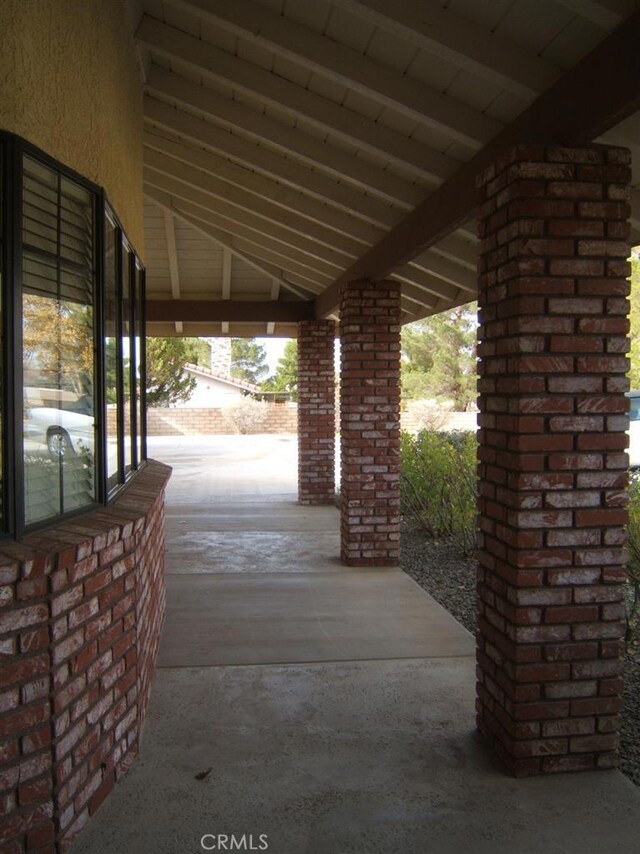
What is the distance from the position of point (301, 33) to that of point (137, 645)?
3.24 metres

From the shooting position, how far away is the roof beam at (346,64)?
3.74 metres

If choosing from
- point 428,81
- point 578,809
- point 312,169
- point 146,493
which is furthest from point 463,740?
point 312,169

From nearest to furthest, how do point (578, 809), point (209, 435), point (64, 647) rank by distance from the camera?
point (64, 647) → point (578, 809) → point (209, 435)

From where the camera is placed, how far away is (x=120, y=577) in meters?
3.32

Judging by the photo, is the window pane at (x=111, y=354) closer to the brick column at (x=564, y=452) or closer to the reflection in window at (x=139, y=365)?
the reflection in window at (x=139, y=365)

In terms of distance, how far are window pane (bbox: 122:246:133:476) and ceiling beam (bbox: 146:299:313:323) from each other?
6294mm

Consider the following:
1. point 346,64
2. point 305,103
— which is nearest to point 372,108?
point 305,103

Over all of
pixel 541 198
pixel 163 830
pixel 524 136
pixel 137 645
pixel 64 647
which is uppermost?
pixel 524 136

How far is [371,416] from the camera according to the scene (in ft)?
24.1

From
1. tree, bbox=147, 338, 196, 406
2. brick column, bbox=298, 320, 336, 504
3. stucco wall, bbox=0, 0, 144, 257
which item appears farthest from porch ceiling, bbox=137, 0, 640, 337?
tree, bbox=147, 338, 196, 406

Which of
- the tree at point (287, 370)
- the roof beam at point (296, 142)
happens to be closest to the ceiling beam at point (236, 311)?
the roof beam at point (296, 142)

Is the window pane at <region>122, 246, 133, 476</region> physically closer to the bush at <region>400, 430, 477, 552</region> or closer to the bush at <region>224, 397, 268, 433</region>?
the bush at <region>400, 430, 477, 552</region>

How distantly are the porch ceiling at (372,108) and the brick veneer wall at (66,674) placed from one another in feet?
8.46

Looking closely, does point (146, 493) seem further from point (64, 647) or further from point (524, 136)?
point (524, 136)
